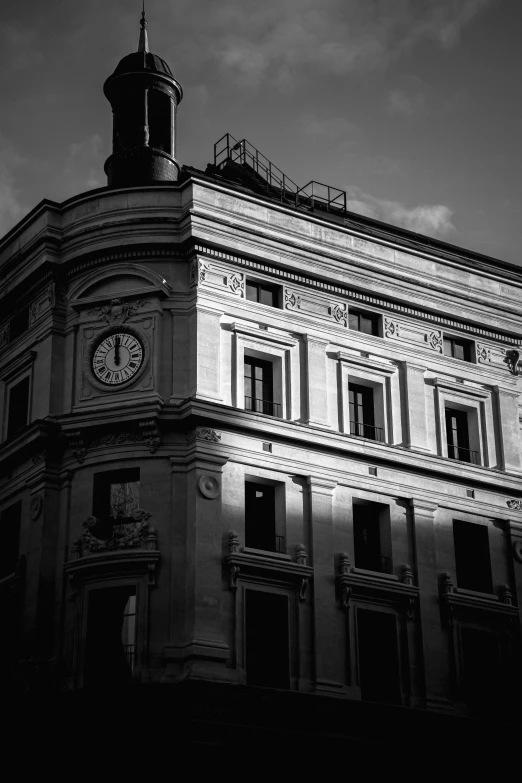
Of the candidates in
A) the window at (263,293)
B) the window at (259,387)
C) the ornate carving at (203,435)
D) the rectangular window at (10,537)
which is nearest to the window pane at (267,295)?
the window at (263,293)

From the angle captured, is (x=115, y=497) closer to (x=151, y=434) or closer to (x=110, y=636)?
(x=151, y=434)

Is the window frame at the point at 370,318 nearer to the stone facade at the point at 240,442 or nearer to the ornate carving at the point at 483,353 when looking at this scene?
the stone facade at the point at 240,442

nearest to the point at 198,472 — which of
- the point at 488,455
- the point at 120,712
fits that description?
the point at 120,712

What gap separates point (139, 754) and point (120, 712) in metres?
1.39

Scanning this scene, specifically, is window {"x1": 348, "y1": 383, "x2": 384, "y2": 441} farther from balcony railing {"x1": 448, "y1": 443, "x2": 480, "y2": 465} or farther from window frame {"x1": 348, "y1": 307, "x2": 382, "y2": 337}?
balcony railing {"x1": 448, "y1": 443, "x2": 480, "y2": 465}

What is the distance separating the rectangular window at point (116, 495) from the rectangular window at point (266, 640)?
4.97m

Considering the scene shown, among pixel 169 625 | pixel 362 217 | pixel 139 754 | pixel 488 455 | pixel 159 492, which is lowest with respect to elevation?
pixel 139 754

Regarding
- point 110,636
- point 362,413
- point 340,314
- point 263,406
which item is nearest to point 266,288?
point 340,314

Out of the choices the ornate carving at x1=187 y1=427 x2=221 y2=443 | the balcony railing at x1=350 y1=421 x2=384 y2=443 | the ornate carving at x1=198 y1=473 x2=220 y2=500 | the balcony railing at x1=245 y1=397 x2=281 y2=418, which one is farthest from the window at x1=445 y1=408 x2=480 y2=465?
the ornate carving at x1=198 y1=473 x2=220 y2=500

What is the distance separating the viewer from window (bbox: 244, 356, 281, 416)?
161ft

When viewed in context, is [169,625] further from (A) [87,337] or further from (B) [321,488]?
(A) [87,337]

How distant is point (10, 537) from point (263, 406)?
Result: 33.9 feet

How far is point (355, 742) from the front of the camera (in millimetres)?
44344

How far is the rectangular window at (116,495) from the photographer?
152 ft
